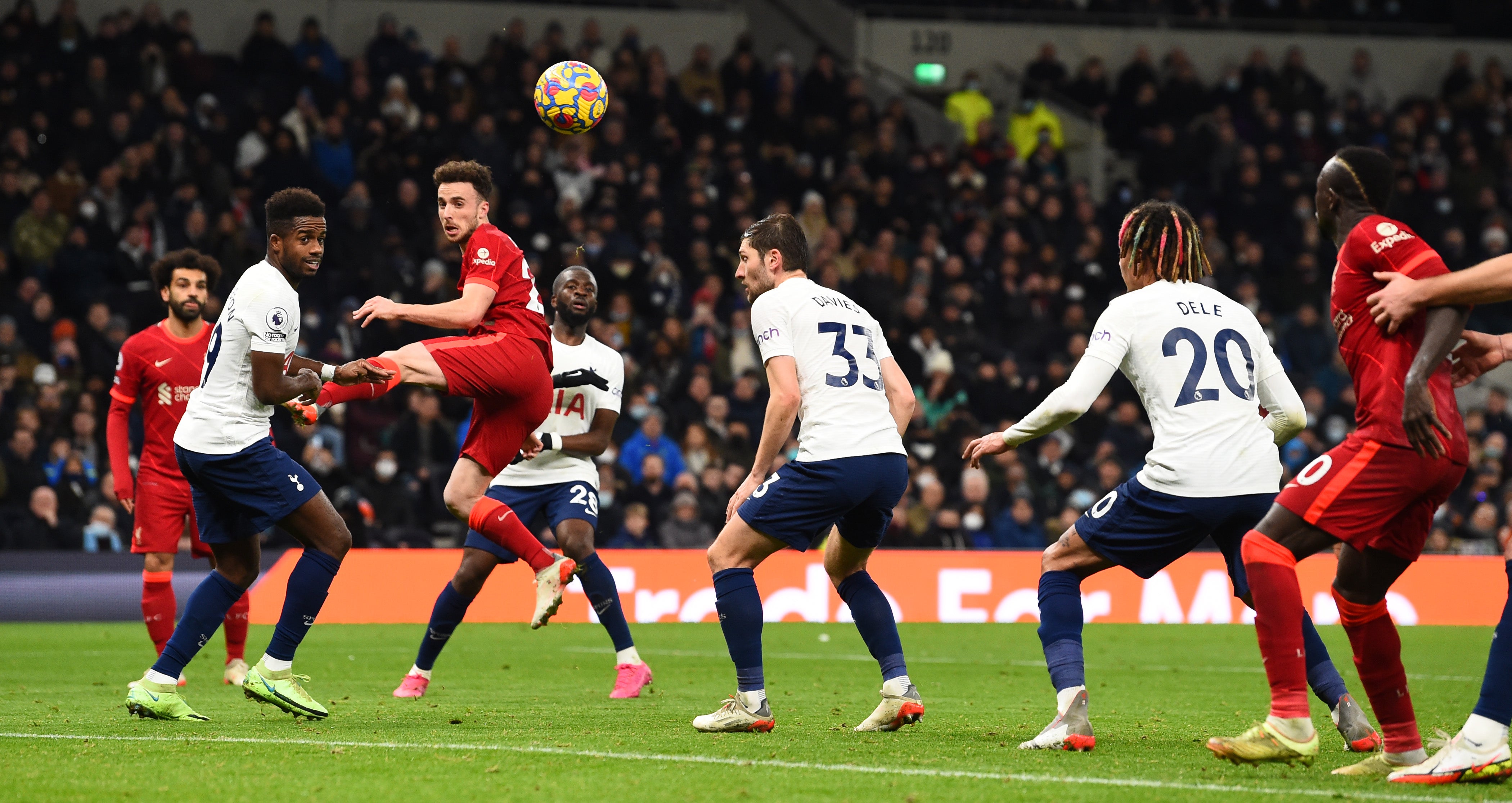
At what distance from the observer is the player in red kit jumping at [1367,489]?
17.7ft

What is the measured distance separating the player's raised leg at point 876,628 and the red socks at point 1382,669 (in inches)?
74.2

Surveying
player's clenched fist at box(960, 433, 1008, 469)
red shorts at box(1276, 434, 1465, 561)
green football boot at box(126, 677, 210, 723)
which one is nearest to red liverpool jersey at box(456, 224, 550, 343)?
green football boot at box(126, 677, 210, 723)

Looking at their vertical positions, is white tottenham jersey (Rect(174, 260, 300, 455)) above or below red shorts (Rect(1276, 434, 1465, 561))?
above

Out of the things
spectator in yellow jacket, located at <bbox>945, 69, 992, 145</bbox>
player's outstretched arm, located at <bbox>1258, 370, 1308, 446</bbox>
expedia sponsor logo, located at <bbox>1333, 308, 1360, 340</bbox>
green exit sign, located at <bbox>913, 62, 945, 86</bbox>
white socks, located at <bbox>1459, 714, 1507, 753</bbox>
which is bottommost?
white socks, located at <bbox>1459, 714, 1507, 753</bbox>

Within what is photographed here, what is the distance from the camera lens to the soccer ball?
9.62 meters

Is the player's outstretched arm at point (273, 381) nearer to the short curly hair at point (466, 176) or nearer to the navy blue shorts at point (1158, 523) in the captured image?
the short curly hair at point (466, 176)

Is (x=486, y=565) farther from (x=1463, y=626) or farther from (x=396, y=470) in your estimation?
(x=1463, y=626)

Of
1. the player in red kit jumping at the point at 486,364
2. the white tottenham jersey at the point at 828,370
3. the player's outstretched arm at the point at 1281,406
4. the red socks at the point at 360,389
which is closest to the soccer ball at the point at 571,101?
the player in red kit jumping at the point at 486,364

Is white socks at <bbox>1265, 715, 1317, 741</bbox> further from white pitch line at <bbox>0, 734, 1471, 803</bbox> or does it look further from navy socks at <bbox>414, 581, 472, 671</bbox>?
navy socks at <bbox>414, 581, 472, 671</bbox>

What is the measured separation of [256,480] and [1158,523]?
408cm

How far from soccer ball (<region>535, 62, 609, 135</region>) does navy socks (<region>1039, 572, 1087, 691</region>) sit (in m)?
4.52

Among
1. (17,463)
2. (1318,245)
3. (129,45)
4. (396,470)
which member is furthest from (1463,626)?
(129,45)

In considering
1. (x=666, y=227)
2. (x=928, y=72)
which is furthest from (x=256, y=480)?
(x=928, y=72)

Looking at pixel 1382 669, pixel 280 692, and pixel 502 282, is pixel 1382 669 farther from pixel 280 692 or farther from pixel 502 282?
pixel 280 692
